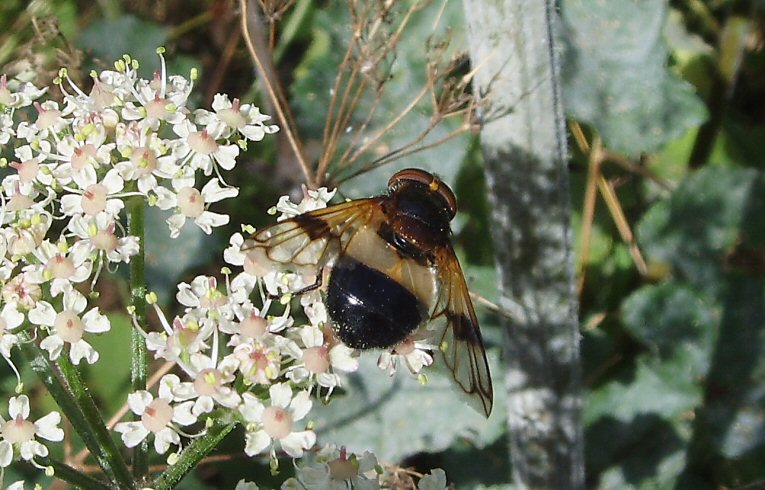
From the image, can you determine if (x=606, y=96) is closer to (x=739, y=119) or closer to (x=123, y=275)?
(x=739, y=119)

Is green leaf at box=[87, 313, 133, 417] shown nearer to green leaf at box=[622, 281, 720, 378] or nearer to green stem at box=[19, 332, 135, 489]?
green stem at box=[19, 332, 135, 489]

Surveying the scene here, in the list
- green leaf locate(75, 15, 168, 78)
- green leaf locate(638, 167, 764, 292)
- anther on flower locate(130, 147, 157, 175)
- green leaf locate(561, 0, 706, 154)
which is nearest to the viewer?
anther on flower locate(130, 147, 157, 175)

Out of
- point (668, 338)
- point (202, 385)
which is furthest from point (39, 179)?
point (668, 338)

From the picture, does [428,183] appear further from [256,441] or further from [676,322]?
[676,322]

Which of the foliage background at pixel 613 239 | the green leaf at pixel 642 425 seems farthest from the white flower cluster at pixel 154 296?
the green leaf at pixel 642 425

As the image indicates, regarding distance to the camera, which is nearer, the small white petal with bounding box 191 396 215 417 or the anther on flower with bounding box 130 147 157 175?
the small white petal with bounding box 191 396 215 417

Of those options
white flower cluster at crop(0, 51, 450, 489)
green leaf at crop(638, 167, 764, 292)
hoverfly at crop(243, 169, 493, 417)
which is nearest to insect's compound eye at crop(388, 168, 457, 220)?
hoverfly at crop(243, 169, 493, 417)

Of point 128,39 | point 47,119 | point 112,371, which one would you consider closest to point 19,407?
point 47,119

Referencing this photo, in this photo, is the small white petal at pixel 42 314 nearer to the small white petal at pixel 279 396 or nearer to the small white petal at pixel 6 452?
the small white petal at pixel 6 452
